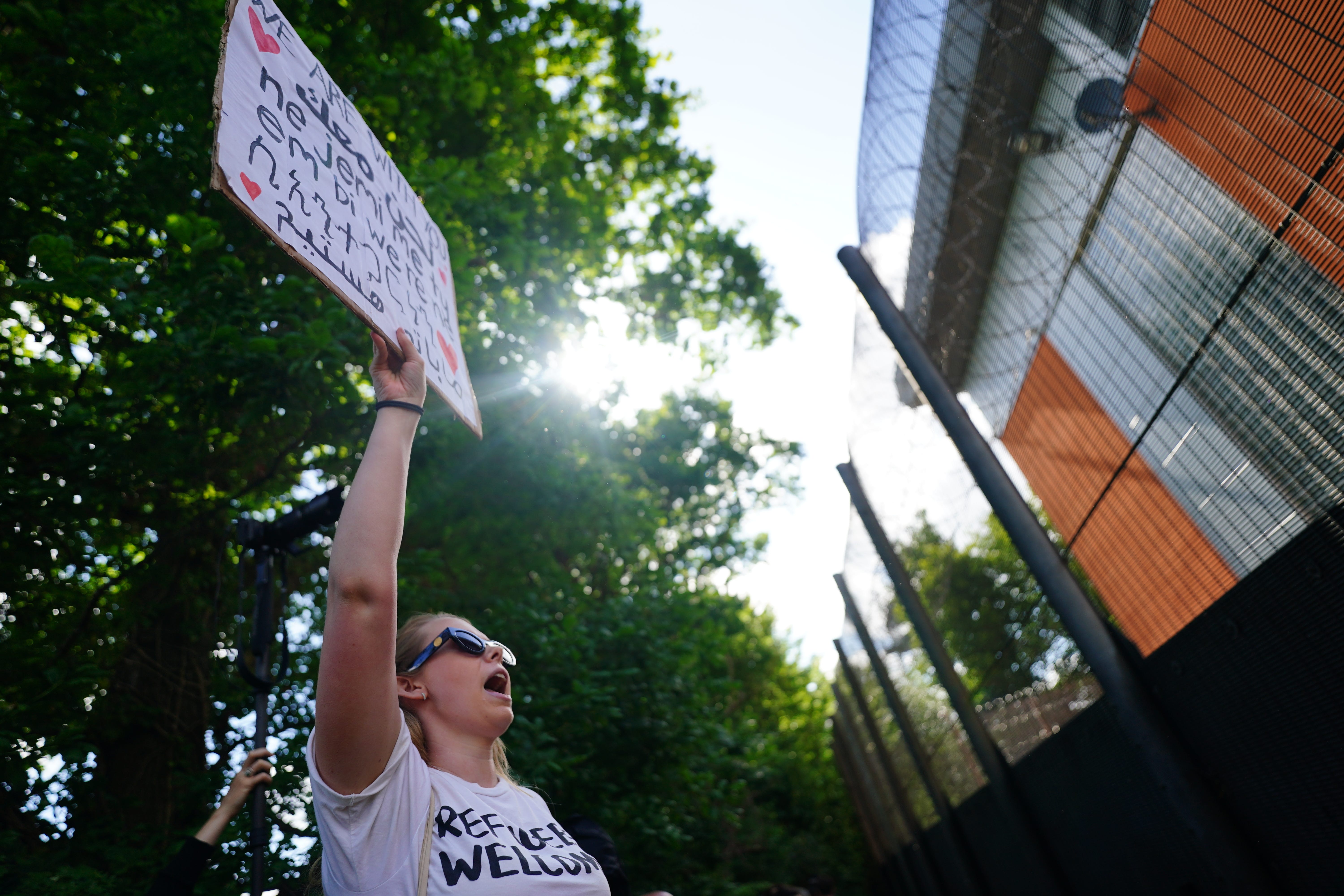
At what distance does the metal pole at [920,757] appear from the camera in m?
7.28

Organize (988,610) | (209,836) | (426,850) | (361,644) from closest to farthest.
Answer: (361,644), (426,850), (209,836), (988,610)

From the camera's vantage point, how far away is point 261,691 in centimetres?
288

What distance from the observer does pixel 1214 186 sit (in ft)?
8.00

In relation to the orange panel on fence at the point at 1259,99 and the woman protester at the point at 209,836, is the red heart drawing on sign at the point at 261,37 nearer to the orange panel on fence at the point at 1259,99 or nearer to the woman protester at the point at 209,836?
the woman protester at the point at 209,836

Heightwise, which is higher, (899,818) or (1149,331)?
(899,818)

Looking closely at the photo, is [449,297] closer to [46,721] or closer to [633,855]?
[46,721]

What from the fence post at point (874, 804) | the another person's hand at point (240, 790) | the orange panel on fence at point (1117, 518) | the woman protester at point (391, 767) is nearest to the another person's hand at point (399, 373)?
the woman protester at point (391, 767)

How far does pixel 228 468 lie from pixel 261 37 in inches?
177

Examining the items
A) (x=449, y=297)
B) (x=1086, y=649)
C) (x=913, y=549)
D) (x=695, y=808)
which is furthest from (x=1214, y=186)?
(x=695, y=808)

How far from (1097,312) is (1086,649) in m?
1.43

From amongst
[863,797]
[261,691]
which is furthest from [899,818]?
[261,691]

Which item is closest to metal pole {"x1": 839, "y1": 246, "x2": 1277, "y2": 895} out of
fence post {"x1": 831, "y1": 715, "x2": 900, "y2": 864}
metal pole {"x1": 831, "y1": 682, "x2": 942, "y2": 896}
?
metal pole {"x1": 831, "y1": 682, "x2": 942, "y2": 896}

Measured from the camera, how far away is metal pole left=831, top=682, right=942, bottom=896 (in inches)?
408

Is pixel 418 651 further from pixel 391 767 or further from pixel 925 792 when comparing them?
pixel 925 792
